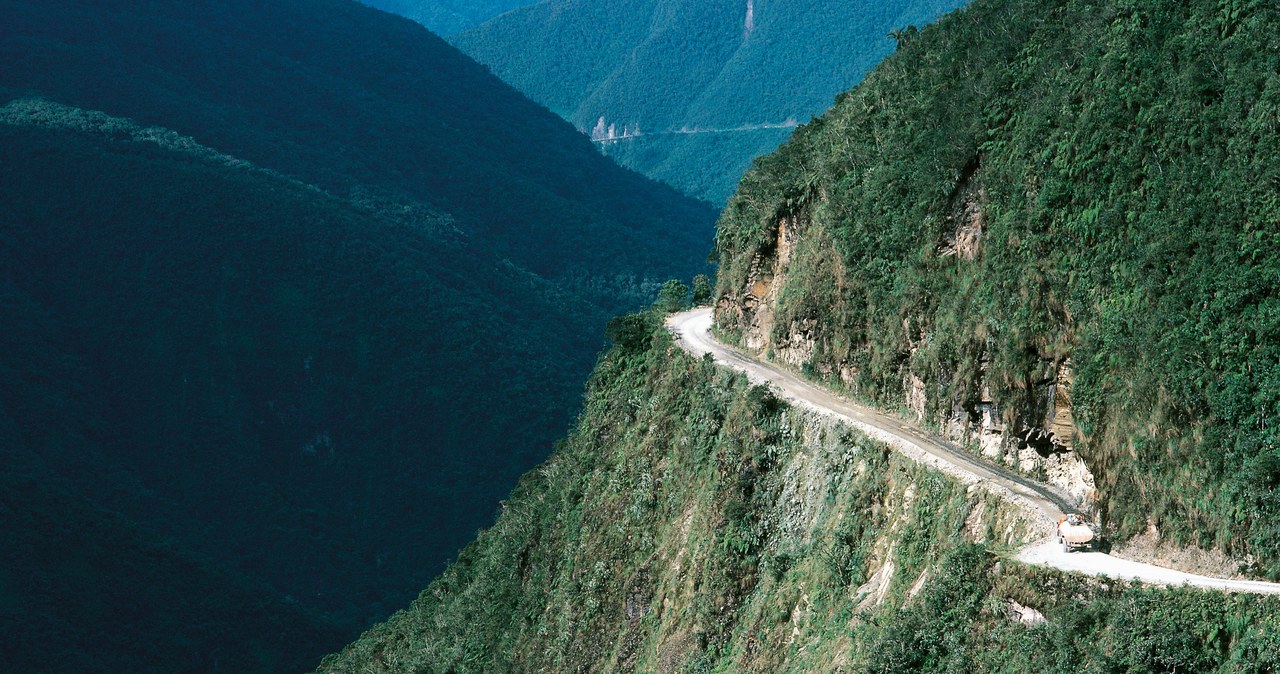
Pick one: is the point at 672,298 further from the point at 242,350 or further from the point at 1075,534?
the point at 242,350

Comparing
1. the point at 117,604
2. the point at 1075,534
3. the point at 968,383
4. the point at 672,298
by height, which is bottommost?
the point at 117,604

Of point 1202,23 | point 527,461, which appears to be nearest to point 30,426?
point 527,461

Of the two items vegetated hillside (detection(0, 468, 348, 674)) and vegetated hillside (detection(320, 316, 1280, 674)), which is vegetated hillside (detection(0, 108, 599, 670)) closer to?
vegetated hillside (detection(0, 468, 348, 674))

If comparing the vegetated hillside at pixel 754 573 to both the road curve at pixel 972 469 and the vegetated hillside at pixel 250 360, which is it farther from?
the vegetated hillside at pixel 250 360

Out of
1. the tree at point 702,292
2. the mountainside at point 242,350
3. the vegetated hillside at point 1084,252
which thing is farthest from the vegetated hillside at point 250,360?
the vegetated hillside at point 1084,252

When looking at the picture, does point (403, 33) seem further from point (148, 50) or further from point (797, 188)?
point (797, 188)

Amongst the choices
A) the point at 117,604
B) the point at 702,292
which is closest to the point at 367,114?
the point at 117,604
